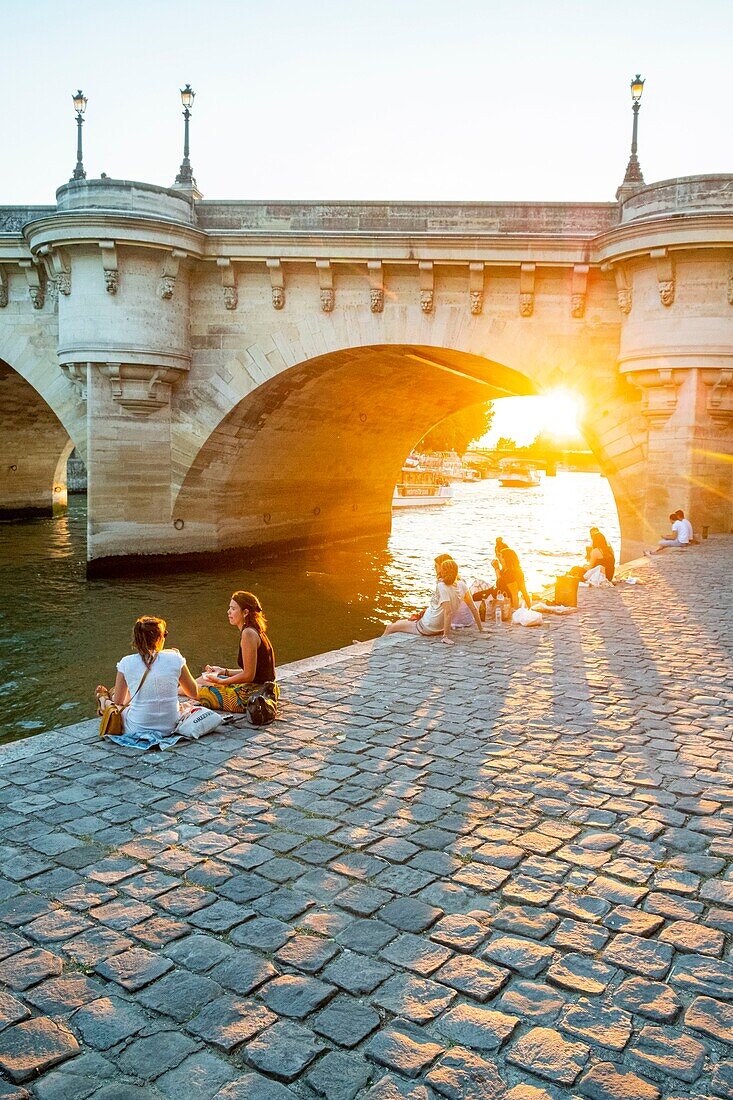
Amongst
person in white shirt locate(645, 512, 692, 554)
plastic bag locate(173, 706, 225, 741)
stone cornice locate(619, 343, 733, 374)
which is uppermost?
stone cornice locate(619, 343, 733, 374)

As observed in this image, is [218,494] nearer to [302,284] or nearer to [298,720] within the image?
[302,284]

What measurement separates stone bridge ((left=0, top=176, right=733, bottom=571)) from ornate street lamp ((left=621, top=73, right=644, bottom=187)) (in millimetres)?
1674

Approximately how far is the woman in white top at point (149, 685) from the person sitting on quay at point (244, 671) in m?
0.47

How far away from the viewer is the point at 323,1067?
2.71m

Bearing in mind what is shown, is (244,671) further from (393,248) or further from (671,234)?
(393,248)

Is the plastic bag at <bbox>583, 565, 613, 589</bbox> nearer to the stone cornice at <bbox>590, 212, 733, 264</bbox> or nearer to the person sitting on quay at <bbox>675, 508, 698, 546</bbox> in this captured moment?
the person sitting on quay at <bbox>675, 508, 698, 546</bbox>

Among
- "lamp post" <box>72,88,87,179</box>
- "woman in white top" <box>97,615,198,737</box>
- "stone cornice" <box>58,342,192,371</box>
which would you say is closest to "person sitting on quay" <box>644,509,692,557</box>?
"stone cornice" <box>58,342,192,371</box>

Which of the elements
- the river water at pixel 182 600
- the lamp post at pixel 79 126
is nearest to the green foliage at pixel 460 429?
the river water at pixel 182 600

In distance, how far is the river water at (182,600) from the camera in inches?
428

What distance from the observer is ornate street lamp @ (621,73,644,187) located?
16.7m

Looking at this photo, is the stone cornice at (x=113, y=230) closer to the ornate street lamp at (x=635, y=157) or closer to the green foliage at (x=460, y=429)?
the ornate street lamp at (x=635, y=157)

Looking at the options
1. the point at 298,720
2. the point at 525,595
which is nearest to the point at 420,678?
the point at 298,720

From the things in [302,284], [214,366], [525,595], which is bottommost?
[525,595]

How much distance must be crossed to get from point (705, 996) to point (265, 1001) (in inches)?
62.0
